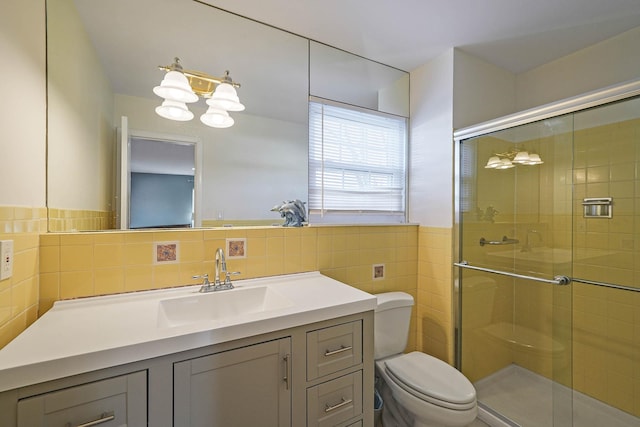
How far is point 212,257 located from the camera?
4.63ft

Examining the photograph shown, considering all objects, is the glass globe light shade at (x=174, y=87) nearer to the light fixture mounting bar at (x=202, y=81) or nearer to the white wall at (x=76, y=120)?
the light fixture mounting bar at (x=202, y=81)

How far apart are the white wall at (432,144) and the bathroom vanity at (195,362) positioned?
3.30 ft

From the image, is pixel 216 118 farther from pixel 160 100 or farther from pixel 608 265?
pixel 608 265

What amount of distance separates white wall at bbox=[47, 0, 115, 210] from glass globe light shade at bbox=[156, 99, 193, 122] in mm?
212

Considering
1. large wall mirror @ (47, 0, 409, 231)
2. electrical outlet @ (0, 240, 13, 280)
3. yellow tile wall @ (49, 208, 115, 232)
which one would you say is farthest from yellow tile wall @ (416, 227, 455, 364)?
electrical outlet @ (0, 240, 13, 280)

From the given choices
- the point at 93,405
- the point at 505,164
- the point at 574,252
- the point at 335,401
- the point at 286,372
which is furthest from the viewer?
the point at 505,164

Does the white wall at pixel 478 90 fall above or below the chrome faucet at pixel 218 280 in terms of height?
above

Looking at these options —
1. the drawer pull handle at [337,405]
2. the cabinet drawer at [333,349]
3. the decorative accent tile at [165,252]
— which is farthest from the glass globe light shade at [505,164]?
the decorative accent tile at [165,252]

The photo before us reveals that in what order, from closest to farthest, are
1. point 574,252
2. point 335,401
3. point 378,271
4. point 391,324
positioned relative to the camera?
1. point 335,401
2. point 574,252
3. point 391,324
4. point 378,271

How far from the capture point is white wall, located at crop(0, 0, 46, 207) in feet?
2.85

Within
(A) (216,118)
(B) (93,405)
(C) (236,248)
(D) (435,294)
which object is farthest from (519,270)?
(B) (93,405)

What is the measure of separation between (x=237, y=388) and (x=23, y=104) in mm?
1235

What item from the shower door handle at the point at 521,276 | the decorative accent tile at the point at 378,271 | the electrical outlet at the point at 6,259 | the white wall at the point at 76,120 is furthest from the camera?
the decorative accent tile at the point at 378,271

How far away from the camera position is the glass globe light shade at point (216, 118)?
1436 mm
